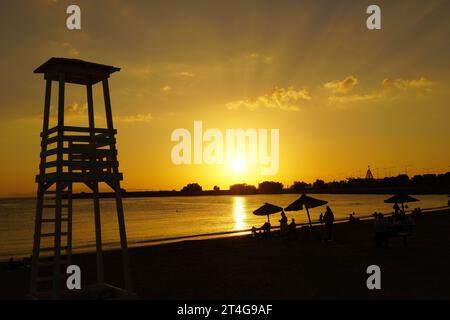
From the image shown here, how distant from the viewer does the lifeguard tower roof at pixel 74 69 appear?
34.1 ft

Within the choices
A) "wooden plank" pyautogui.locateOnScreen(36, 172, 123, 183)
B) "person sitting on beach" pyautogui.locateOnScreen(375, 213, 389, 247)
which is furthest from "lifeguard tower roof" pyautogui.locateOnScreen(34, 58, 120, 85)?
"person sitting on beach" pyautogui.locateOnScreen(375, 213, 389, 247)

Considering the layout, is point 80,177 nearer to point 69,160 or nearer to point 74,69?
point 69,160

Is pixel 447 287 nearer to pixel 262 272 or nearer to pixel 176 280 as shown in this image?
pixel 262 272

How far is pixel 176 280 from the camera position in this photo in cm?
1507

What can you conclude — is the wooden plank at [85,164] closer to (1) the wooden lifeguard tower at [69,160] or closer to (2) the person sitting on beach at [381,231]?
(1) the wooden lifeguard tower at [69,160]

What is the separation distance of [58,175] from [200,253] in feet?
45.8

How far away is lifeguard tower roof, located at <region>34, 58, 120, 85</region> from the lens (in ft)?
34.1

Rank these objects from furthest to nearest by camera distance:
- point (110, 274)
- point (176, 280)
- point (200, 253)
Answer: point (200, 253)
point (110, 274)
point (176, 280)

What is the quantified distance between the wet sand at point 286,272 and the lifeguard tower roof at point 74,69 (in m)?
6.36

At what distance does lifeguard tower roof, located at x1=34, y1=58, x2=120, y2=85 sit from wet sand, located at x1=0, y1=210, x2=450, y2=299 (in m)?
6.36

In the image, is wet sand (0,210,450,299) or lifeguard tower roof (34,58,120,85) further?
wet sand (0,210,450,299)

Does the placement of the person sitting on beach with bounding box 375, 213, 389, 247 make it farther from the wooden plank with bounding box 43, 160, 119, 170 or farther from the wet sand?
the wooden plank with bounding box 43, 160, 119, 170

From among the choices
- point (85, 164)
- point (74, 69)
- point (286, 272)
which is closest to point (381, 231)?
point (286, 272)
